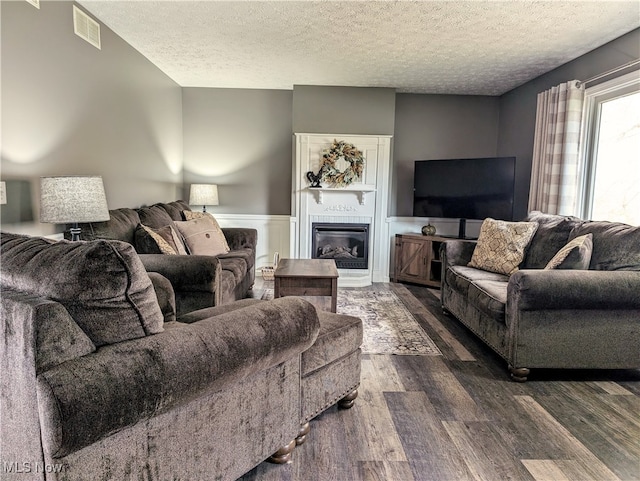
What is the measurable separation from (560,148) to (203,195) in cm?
395

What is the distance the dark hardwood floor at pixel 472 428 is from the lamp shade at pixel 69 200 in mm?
1701

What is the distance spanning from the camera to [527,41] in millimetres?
3518

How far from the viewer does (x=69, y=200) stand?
7.57 feet

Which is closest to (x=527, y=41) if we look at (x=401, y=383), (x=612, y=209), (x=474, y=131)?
(x=612, y=209)

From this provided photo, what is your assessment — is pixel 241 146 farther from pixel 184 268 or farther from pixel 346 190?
pixel 184 268

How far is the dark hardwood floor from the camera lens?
68.5 inches

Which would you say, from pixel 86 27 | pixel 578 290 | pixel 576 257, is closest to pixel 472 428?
pixel 578 290

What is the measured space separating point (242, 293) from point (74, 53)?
235 centimetres

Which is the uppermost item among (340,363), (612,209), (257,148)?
(257,148)

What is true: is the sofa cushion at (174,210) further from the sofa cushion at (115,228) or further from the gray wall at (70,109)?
the sofa cushion at (115,228)

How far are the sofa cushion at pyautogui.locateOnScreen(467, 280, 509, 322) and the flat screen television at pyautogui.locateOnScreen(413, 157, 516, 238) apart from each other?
5.96 feet

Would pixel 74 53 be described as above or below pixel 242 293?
above

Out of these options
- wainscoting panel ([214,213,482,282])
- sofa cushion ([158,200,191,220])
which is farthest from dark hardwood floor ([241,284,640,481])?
wainscoting panel ([214,213,482,282])

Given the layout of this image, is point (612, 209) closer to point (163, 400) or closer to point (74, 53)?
point (163, 400)
